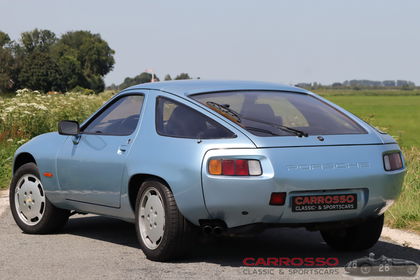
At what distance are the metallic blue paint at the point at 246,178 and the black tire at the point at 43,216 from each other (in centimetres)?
113

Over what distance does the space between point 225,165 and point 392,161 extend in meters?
1.39

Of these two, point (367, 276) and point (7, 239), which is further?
point (7, 239)

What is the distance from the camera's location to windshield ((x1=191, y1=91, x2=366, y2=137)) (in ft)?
21.6

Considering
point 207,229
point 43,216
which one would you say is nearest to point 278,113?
point 207,229

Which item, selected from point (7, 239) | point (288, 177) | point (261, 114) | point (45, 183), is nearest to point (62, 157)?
point (45, 183)

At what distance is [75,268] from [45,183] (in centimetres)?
177

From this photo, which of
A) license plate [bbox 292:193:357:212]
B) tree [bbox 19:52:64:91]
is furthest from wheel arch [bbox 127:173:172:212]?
tree [bbox 19:52:64:91]

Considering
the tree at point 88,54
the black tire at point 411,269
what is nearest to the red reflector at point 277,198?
the black tire at point 411,269

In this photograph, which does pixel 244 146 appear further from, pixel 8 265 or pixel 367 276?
pixel 8 265

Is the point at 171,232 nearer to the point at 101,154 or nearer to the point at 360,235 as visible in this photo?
the point at 101,154

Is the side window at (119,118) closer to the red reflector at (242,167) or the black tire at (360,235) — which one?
the red reflector at (242,167)

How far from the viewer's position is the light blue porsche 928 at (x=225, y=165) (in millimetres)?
6199

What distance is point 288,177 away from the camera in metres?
6.14

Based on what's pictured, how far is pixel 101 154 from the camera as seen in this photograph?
24.5ft
